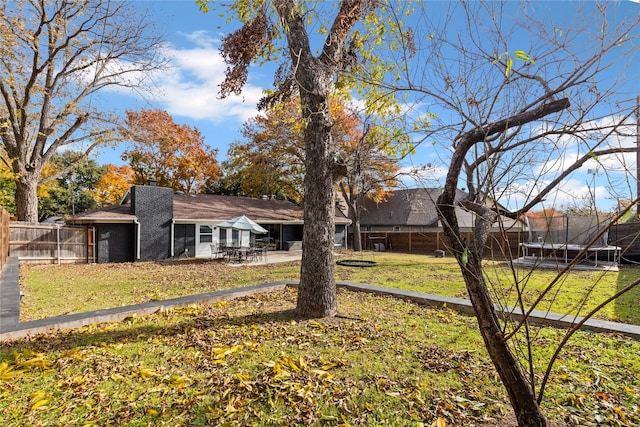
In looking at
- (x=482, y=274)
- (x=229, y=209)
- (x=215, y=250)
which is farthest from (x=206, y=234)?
(x=482, y=274)

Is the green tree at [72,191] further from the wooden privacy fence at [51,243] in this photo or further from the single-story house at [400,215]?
the single-story house at [400,215]

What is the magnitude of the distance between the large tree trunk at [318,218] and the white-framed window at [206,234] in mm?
14538

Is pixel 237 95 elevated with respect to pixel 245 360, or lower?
elevated

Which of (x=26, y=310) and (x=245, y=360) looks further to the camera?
(x=26, y=310)

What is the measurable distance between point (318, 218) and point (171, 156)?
26.7 m

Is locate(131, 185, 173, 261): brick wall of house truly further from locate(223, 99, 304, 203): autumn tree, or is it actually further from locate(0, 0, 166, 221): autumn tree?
locate(223, 99, 304, 203): autumn tree

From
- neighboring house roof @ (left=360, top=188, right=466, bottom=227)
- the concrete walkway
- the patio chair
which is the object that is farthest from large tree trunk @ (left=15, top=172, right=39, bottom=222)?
neighboring house roof @ (left=360, top=188, right=466, bottom=227)

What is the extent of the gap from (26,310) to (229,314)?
4.02 meters

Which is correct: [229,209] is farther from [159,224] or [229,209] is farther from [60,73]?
[60,73]

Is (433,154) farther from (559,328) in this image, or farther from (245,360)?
(559,328)

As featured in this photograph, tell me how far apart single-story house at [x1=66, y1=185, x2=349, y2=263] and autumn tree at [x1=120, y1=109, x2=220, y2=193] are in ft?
27.9

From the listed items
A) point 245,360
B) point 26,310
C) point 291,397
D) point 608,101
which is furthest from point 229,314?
point 608,101

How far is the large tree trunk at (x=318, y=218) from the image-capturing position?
5332 mm

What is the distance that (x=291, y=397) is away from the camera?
296 centimetres
